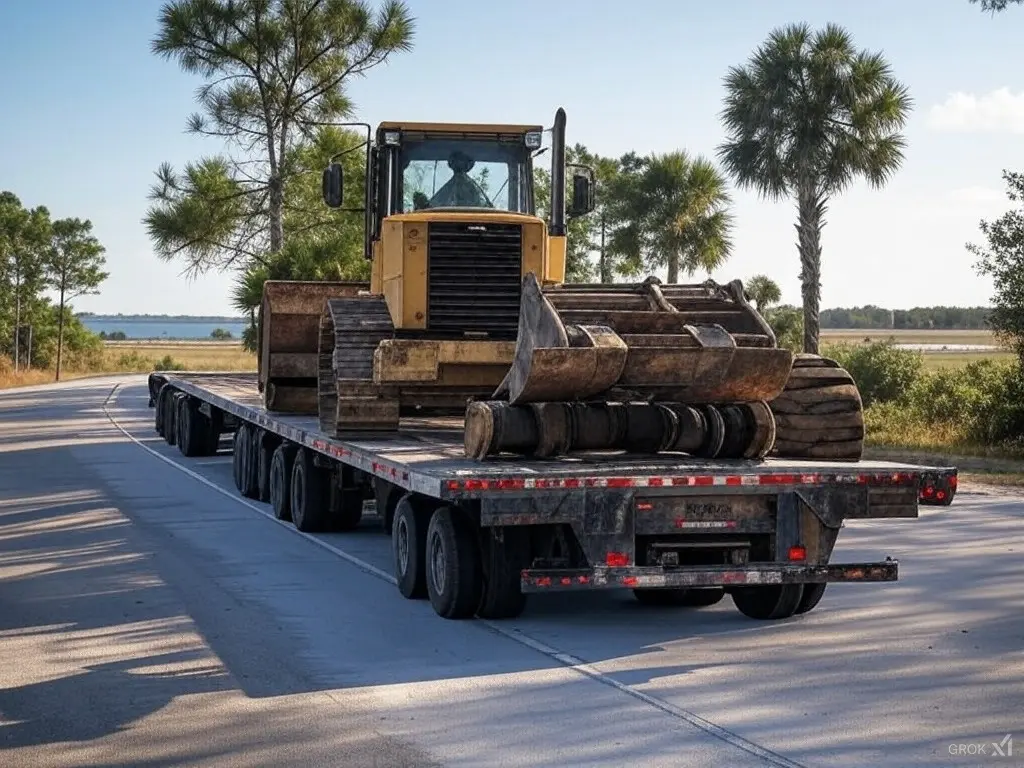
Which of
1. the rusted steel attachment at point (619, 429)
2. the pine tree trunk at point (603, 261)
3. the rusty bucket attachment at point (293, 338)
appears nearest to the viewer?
the rusted steel attachment at point (619, 429)

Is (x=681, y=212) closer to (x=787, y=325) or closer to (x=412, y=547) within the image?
(x=787, y=325)

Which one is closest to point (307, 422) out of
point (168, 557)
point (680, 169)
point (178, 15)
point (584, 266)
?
point (168, 557)

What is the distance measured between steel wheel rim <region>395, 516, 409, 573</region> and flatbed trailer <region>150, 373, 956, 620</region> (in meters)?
0.01

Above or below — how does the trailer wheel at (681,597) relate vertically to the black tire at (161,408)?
below

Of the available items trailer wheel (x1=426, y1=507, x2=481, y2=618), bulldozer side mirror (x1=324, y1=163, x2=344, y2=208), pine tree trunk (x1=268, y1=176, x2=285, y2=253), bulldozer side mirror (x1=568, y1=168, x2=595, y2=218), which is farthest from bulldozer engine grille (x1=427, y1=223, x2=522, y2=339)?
pine tree trunk (x1=268, y1=176, x2=285, y2=253)

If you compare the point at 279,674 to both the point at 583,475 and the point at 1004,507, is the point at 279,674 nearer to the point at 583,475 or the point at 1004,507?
the point at 583,475

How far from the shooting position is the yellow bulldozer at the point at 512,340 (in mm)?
10805

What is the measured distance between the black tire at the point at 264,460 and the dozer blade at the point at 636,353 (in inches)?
262

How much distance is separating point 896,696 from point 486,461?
341 centimetres

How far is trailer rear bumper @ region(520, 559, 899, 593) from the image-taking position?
970cm

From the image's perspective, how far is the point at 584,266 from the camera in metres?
52.0

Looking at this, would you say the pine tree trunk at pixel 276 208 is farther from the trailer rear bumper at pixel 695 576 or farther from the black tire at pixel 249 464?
the trailer rear bumper at pixel 695 576

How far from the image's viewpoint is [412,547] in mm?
11016

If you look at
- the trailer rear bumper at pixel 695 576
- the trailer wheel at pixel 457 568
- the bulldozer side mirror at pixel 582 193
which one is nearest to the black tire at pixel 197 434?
the bulldozer side mirror at pixel 582 193
